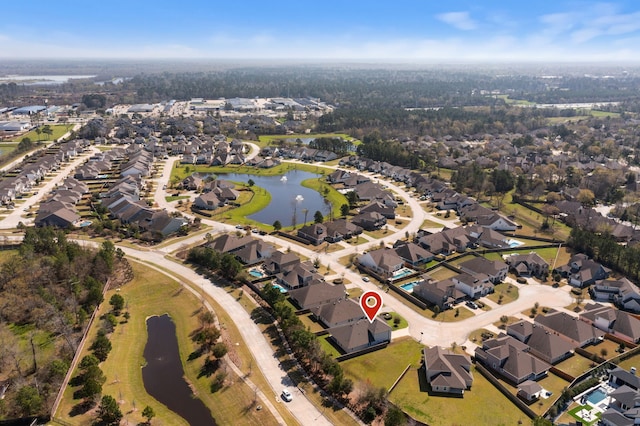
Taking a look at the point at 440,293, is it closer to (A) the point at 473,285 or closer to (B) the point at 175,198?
(A) the point at 473,285

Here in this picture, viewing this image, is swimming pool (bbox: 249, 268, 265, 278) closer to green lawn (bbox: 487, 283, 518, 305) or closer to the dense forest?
the dense forest

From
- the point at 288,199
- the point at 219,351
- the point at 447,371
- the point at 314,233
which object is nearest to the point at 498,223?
the point at 314,233

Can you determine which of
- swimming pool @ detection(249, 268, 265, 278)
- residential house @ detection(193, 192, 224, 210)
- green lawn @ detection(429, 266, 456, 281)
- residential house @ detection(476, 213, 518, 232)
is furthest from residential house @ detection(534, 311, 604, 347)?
residential house @ detection(193, 192, 224, 210)

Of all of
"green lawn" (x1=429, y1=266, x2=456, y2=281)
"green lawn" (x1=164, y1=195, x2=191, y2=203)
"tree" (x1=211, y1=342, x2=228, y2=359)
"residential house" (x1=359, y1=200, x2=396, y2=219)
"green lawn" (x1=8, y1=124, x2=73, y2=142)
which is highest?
"green lawn" (x1=8, y1=124, x2=73, y2=142)

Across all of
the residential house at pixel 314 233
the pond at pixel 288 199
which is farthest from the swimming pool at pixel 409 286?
the pond at pixel 288 199

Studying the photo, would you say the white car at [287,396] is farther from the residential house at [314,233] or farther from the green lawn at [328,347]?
the residential house at [314,233]

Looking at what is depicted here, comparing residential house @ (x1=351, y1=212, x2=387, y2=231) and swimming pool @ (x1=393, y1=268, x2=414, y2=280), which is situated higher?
residential house @ (x1=351, y1=212, x2=387, y2=231)

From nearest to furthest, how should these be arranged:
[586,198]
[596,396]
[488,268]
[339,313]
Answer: [596,396] < [339,313] < [488,268] < [586,198]
